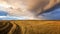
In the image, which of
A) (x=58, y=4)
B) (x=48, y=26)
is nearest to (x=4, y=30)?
(x=48, y=26)

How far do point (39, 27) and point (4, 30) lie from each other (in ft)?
1.16

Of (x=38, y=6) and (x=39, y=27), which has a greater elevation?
(x=38, y=6)

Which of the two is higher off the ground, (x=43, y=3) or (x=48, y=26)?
(x=43, y=3)

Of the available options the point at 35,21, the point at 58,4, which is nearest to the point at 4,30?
the point at 35,21

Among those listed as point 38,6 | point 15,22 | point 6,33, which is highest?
point 38,6

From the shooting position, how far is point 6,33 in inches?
70.1

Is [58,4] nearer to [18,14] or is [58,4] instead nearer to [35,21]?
[35,21]

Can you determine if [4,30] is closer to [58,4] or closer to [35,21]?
[35,21]

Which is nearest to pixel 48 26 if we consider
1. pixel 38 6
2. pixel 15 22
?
pixel 38 6

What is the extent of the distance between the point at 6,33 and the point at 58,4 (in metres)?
0.60

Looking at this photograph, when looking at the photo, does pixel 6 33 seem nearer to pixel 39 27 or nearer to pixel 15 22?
pixel 15 22

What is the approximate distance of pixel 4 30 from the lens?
1.79m

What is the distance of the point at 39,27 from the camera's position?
179cm

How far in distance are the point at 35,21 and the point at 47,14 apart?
14 centimetres
